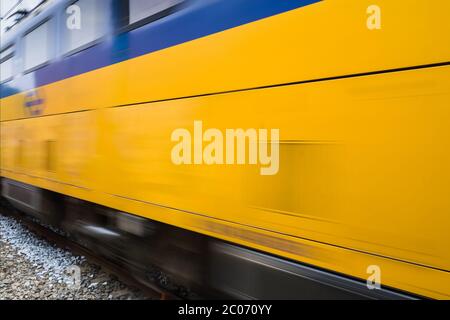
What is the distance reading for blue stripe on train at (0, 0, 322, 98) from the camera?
2.10 m

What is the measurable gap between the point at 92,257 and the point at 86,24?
2.22 metres

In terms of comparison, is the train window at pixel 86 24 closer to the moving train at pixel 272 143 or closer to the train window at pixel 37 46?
the moving train at pixel 272 143

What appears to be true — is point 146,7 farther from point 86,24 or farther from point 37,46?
point 37,46

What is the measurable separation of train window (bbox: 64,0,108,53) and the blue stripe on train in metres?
0.10

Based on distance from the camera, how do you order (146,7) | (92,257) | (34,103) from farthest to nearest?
1. (34,103)
2. (92,257)
3. (146,7)

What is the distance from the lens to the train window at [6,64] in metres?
5.77

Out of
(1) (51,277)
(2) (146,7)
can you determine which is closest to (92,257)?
(1) (51,277)

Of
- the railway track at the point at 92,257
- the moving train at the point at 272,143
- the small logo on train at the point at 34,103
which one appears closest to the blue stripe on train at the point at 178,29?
the moving train at the point at 272,143

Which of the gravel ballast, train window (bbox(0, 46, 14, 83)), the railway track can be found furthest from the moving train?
Answer: train window (bbox(0, 46, 14, 83))

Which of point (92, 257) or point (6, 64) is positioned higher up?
point (6, 64)

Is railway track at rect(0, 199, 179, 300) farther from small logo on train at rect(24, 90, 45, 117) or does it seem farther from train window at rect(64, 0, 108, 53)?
train window at rect(64, 0, 108, 53)

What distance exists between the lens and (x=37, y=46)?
4.82m

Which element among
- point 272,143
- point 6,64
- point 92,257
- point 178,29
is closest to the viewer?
point 272,143

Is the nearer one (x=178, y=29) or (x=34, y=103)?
(x=178, y=29)
